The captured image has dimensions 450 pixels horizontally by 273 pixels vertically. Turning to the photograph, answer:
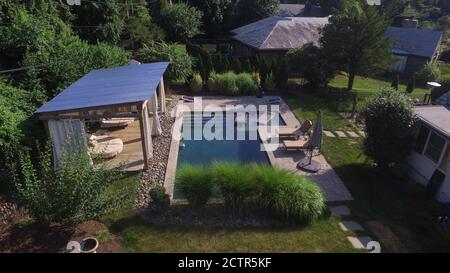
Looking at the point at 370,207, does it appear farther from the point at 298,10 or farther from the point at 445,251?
the point at 298,10

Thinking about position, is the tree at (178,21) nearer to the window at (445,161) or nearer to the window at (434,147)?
the window at (434,147)

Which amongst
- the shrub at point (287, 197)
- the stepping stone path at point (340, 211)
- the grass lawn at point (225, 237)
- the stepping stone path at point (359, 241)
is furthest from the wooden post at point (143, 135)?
the stepping stone path at point (359, 241)

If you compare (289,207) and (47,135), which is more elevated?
(47,135)

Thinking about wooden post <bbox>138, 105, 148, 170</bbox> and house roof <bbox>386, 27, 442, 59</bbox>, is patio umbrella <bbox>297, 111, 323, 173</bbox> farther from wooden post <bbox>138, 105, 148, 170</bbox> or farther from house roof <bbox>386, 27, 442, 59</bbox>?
house roof <bbox>386, 27, 442, 59</bbox>

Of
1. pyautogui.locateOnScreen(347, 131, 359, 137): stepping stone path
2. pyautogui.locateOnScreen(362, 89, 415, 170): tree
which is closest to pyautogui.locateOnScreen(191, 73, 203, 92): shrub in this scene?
pyautogui.locateOnScreen(347, 131, 359, 137): stepping stone path
